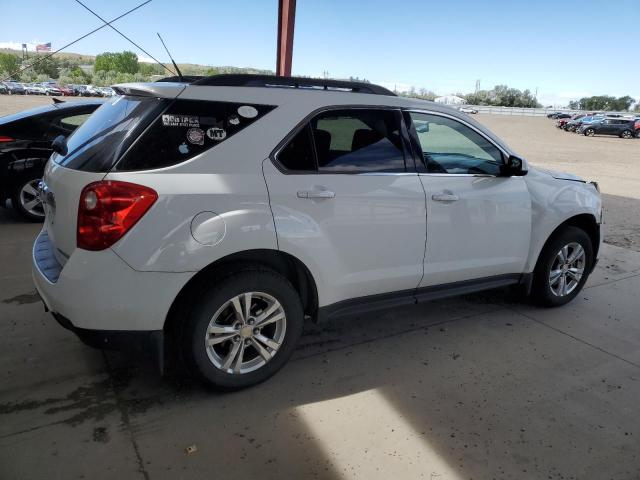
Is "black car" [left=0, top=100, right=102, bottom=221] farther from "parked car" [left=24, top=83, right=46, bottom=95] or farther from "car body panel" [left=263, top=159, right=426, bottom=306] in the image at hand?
"parked car" [left=24, top=83, right=46, bottom=95]

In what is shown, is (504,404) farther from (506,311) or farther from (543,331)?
(506,311)

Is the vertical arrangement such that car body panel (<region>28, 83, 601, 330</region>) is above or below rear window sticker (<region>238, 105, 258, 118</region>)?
below

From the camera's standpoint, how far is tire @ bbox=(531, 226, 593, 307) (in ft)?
13.7

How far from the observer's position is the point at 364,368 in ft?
10.7

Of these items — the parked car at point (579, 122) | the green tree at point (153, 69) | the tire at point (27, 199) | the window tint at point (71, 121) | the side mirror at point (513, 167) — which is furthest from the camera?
the parked car at point (579, 122)

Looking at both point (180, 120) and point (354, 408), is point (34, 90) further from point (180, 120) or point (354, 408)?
point (354, 408)

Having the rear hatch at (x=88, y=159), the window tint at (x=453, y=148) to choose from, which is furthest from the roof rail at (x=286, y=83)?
the window tint at (x=453, y=148)

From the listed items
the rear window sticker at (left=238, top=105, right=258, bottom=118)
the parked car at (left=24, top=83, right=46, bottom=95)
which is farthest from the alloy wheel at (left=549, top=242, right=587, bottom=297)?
the parked car at (left=24, top=83, right=46, bottom=95)

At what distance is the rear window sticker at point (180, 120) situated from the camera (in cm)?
256

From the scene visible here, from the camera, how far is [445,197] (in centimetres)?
337

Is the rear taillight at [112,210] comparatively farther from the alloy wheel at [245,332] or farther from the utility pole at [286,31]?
the utility pole at [286,31]

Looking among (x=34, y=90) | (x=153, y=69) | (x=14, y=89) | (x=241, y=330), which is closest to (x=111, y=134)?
(x=241, y=330)

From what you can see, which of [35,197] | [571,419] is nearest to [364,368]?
[571,419]

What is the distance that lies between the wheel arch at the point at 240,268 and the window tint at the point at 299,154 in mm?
512
